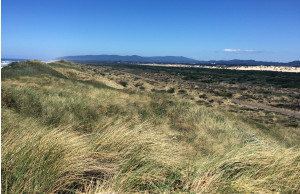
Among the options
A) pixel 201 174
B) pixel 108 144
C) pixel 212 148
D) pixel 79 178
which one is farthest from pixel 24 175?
pixel 212 148

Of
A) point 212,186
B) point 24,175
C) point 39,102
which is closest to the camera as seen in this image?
point 24,175

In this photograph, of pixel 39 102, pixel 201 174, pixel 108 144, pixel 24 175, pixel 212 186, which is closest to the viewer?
pixel 24 175

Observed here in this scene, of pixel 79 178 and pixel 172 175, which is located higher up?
pixel 79 178

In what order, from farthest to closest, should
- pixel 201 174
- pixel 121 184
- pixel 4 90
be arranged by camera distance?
pixel 4 90, pixel 201 174, pixel 121 184

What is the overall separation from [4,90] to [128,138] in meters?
8.36

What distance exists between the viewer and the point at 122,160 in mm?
3240

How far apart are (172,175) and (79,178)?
1.51m

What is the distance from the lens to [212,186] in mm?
2855

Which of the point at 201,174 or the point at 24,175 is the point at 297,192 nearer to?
the point at 201,174

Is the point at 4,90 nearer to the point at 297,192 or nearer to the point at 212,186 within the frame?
the point at 212,186

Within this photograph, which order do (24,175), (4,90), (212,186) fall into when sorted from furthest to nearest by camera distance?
1. (4,90)
2. (212,186)
3. (24,175)

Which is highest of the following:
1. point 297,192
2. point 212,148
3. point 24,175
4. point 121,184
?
point 24,175

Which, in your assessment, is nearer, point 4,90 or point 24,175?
point 24,175

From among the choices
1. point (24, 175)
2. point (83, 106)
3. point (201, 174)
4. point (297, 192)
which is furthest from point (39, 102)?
point (297, 192)
